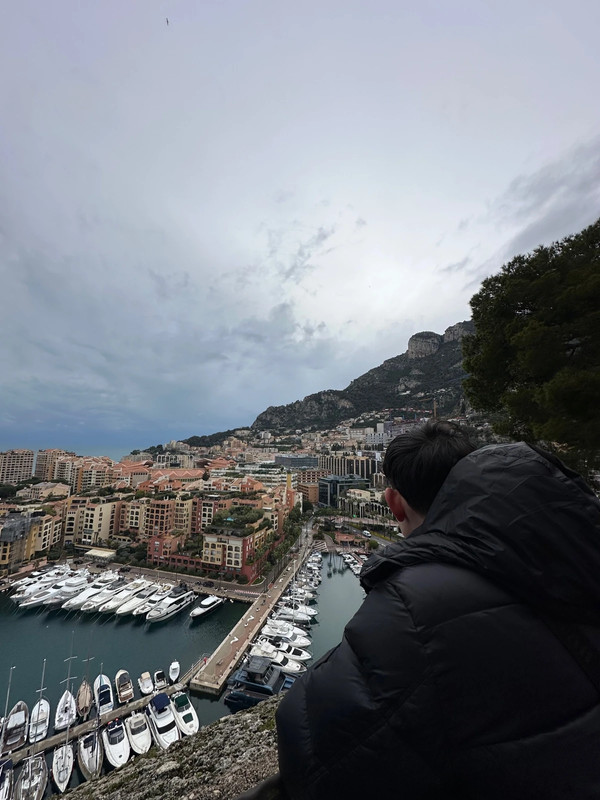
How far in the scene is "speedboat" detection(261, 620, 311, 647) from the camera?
43.7 feet

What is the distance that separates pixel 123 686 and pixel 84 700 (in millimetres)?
1065

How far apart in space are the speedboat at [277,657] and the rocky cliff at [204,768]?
11.3 meters

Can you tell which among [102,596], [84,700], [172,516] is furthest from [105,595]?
[84,700]

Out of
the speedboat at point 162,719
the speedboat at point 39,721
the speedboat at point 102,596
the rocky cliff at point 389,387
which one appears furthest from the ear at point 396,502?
the rocky cliff at point 389,387

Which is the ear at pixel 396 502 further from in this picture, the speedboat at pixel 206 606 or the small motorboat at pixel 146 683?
the speedboat at pixel 206 606

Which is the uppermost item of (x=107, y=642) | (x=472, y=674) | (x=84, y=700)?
(x=472, y=674)

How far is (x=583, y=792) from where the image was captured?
452 millimetres

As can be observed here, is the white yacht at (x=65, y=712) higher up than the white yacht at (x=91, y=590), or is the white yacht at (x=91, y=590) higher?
the white yacht at (x=91, y=590)

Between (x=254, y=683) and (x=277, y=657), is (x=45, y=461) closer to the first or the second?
(x=277, y=657)

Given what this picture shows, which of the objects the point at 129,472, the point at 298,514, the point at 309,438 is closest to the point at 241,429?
the point at 309,438

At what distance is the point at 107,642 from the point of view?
47.3ft

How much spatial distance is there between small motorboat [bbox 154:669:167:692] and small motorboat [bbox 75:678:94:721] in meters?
1.82

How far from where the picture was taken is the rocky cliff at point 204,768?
148cm

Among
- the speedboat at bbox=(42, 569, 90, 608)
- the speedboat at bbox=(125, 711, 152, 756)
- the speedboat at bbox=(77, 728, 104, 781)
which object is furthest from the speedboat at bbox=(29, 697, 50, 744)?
the speedboat at bbox=(42, 569, 90, 608)
